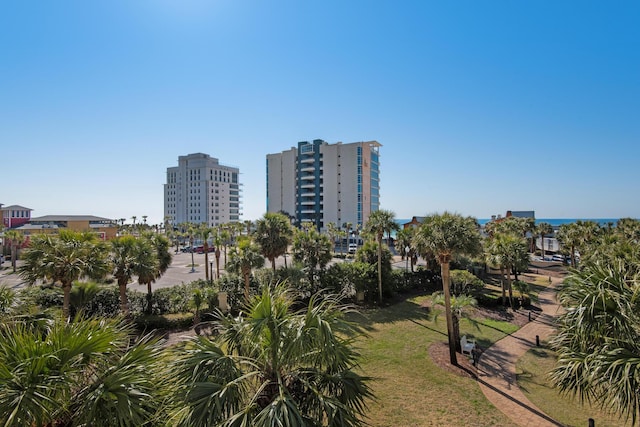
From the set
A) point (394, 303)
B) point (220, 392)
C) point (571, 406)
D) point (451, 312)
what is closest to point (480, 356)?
point (451, 312)

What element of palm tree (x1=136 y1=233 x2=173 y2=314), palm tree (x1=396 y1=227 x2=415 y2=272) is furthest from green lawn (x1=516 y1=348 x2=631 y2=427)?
palm tree (x1=136 y1=233 x2=173 y2=314)

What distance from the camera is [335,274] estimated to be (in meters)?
23.8

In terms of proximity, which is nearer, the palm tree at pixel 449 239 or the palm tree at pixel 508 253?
the palm tree at pixel 449 239

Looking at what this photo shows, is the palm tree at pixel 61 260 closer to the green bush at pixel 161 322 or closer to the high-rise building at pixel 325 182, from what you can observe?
the green bush at pixel 161 322

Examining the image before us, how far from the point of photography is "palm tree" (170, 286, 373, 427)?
469 cm

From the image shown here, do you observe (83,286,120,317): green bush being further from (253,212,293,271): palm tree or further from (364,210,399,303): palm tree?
(364,210,399,303): palm tree

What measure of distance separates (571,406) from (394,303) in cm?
1428

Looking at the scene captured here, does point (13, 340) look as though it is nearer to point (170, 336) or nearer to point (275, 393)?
point (275, 393)

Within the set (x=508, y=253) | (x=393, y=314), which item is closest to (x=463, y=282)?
(x=508, y=253)

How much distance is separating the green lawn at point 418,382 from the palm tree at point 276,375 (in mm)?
773

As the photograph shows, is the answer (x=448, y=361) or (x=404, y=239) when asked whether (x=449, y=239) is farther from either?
(x=404, y=239)

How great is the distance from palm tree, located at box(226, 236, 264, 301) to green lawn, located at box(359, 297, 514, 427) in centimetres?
807

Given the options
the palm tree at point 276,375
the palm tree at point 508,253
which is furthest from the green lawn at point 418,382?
the palm tree at point 508,253

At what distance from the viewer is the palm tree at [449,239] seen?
43.8 ft
